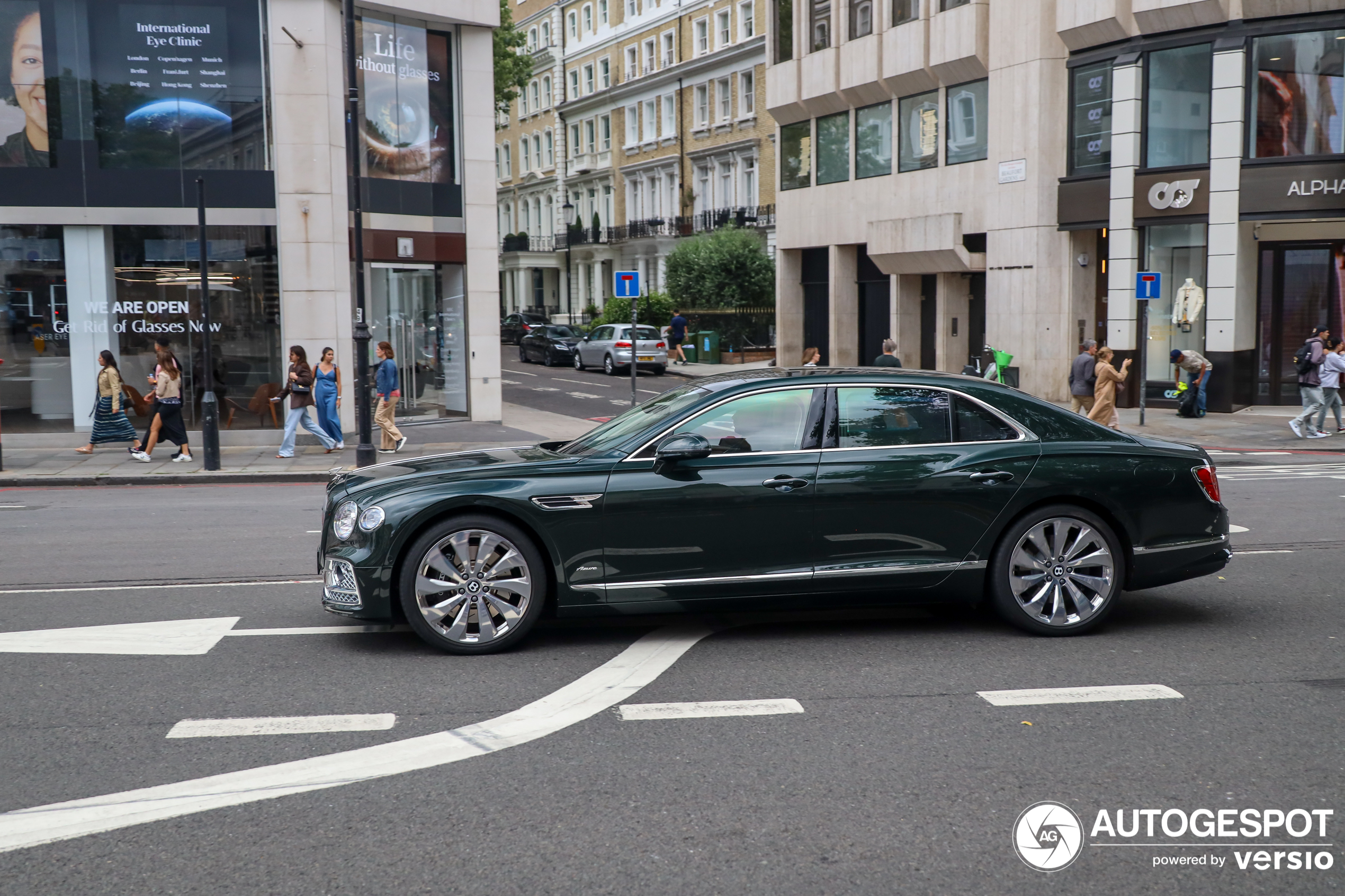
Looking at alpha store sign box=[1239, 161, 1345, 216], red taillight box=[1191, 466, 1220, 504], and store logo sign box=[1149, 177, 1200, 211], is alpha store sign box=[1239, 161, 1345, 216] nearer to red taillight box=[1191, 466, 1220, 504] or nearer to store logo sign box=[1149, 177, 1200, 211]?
store logo sign box=[1149, 177, 1200, 211]

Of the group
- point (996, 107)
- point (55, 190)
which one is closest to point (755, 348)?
point (996, 107)

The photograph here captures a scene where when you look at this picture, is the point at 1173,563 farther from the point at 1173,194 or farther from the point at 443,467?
the point at 1173,194

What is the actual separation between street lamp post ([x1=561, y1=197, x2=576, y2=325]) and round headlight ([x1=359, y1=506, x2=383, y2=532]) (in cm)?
5794

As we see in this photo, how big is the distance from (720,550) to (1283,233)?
70.9 ft

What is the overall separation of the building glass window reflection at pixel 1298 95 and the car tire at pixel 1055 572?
65.0ft

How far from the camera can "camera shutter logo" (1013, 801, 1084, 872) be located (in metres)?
4.10

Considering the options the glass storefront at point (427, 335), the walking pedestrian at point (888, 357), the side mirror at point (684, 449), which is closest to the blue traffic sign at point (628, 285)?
A: the glass storefront at point (427, 335)

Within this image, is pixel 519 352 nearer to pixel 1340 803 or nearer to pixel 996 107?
pixel 996 107

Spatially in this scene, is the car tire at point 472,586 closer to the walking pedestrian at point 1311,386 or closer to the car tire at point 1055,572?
the car tire at point 1055,572

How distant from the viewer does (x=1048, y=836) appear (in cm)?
426

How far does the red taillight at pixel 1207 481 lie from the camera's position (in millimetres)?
7121

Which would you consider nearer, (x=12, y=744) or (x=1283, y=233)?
(x=12, y=744)

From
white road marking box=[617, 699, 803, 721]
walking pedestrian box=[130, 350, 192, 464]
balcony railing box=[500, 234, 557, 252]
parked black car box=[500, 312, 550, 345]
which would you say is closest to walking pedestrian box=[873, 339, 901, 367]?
walking pedestrian box=[130, 350, 192, 464]

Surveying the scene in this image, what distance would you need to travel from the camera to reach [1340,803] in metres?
4.54
